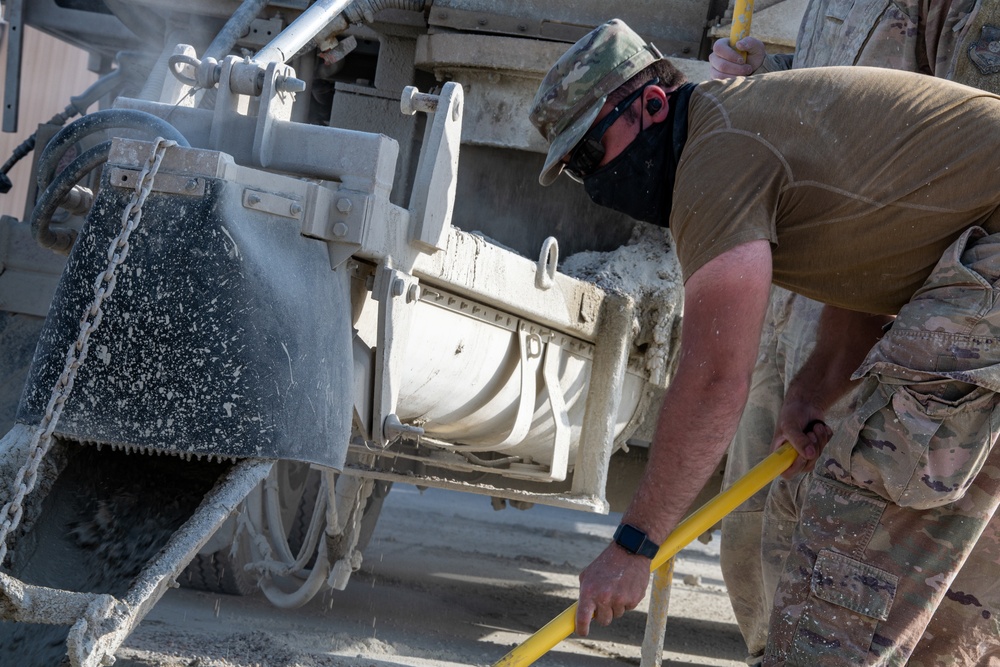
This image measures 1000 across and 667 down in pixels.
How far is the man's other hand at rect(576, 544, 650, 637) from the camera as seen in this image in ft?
6.98

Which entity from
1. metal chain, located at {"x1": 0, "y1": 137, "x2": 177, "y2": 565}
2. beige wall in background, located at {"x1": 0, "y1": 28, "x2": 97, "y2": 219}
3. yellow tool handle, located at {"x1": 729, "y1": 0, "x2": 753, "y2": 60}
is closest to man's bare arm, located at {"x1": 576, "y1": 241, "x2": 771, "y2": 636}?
metal chain, located at {"x1": 0, "y1": 137, "x2": 177, "y2": 565}

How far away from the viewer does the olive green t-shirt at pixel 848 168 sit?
2164mm

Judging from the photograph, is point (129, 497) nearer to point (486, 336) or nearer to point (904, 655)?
point (486, 336)

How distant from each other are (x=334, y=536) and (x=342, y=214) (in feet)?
6.45

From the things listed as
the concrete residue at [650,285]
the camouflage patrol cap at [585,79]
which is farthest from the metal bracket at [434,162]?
the concrete residue at [650,285]

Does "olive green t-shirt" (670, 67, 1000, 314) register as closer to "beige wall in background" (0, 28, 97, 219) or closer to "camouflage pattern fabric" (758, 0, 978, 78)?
"camouflage pattern fabric" (758, 0, 978, 78)

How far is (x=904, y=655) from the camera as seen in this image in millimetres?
2096

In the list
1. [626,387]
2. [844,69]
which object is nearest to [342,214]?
[844,69]

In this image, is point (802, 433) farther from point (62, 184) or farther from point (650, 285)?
point (62, 184)

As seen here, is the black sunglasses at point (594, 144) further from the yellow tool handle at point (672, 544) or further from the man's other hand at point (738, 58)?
the man's other hand at point (738, 58)

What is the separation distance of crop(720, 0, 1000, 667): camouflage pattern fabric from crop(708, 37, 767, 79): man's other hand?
5.8 inches

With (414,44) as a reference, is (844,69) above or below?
below

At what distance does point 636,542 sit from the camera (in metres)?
2.14

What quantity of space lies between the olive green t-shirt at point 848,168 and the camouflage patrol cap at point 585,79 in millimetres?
194
